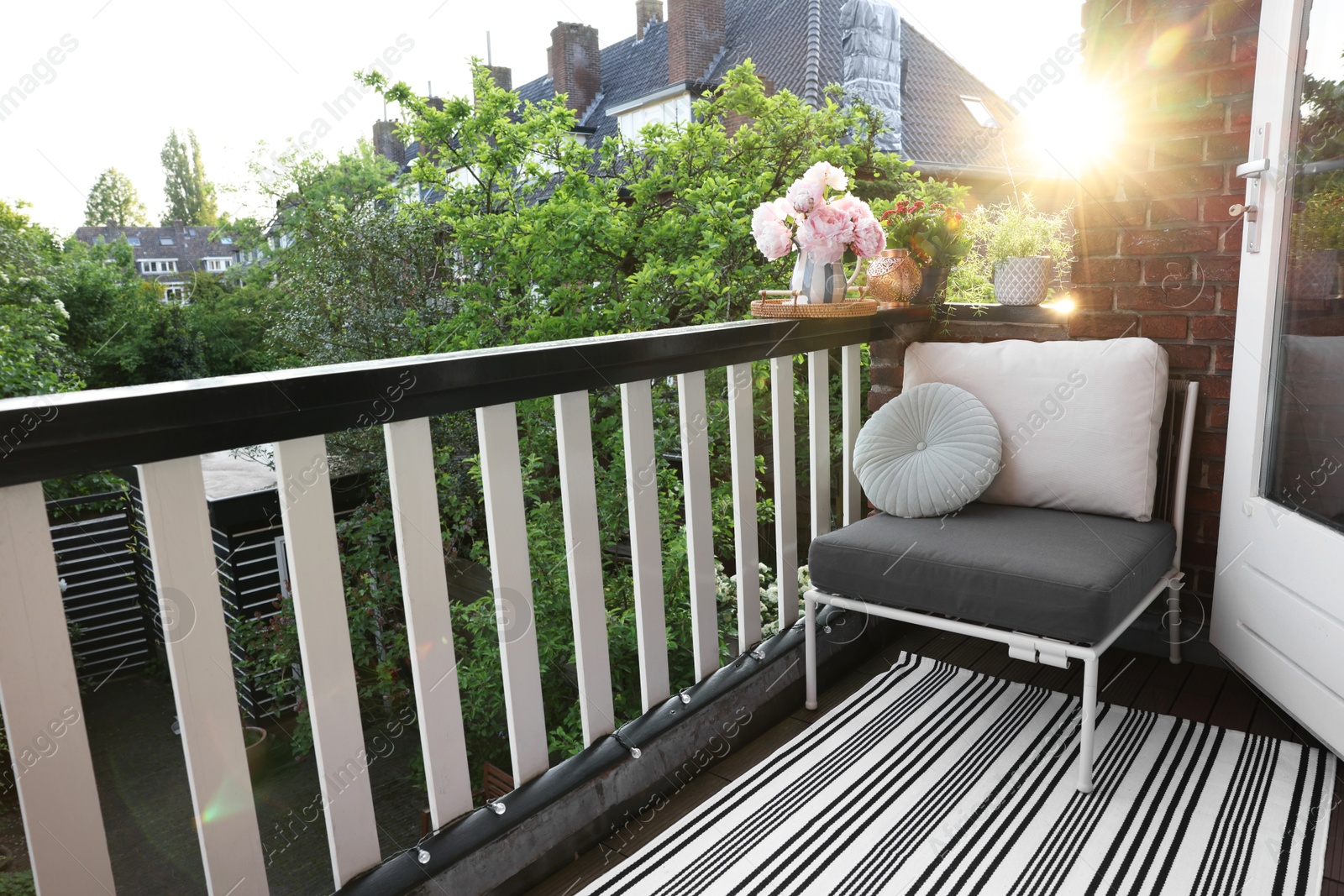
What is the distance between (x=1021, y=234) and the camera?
7.80 feet

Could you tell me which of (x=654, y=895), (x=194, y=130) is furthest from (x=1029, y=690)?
(x=194, y=130)

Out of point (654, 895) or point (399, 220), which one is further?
point (399, 220)

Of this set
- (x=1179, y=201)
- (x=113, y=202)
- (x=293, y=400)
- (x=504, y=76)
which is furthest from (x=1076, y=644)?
(x=113, y=202)

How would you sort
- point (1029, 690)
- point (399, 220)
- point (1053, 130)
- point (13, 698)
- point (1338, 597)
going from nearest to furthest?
point (13, 698), point (1338, 597), point (1029, 690), point (1053, 130), point (399, 220)

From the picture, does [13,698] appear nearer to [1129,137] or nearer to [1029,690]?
[1029,690]

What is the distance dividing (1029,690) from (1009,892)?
82cm

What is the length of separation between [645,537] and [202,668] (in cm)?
87

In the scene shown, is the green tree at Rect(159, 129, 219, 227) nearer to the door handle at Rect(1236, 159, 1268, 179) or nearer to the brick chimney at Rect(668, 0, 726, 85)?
the brick chimney at Rect(668, 0, 726, 85)

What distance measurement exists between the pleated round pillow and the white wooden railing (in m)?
0.49

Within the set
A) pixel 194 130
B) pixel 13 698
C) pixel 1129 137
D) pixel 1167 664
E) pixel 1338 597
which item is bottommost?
pixel 1167 664

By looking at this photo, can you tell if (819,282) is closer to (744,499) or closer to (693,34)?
(744,499)

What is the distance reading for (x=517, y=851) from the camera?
1.40 m

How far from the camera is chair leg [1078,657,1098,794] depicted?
163 cm

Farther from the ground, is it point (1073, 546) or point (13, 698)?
point (13, 698)
